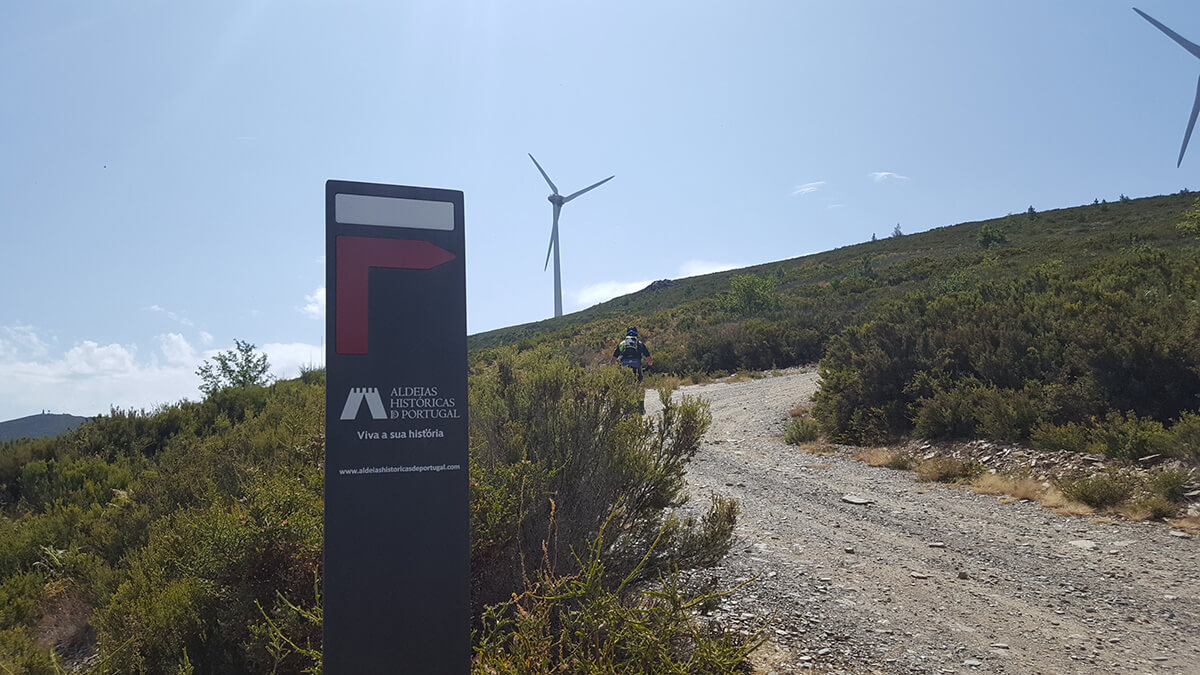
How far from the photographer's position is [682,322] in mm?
36812

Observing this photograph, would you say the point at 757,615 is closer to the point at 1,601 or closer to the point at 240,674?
the point at 240,674

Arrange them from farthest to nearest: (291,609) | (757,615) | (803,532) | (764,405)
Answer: (764,405) → (803,532) → (757,615) → (291,609)

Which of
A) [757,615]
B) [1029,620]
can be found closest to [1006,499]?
[1029,620]

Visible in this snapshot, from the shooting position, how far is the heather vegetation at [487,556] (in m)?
3.50

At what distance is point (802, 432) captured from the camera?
44.1ft

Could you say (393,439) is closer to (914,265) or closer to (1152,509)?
(1152,509)

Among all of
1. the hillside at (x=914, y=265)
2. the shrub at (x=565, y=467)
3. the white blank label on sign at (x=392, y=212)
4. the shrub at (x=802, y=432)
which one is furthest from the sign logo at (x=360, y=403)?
the hillside at (x=914, y=265)

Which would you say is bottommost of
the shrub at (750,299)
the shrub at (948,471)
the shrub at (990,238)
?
the shrub at (948,471)

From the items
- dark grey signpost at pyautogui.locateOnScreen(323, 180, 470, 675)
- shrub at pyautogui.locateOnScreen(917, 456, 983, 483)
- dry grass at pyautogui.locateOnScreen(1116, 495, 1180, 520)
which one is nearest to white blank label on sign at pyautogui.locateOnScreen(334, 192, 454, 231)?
dark grey signpost at pyautogui.locateOnScreen(323, 180, 470, 675)

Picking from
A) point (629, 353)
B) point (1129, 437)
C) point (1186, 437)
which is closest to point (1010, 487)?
point (1129, 437)

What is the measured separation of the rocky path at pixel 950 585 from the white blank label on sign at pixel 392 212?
3.22 metres

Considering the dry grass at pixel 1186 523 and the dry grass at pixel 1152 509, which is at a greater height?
the dry grass at pixel 1152 509

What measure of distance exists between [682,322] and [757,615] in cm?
3220

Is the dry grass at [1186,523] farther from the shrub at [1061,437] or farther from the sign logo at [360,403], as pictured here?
the sign logo at [360,403]
